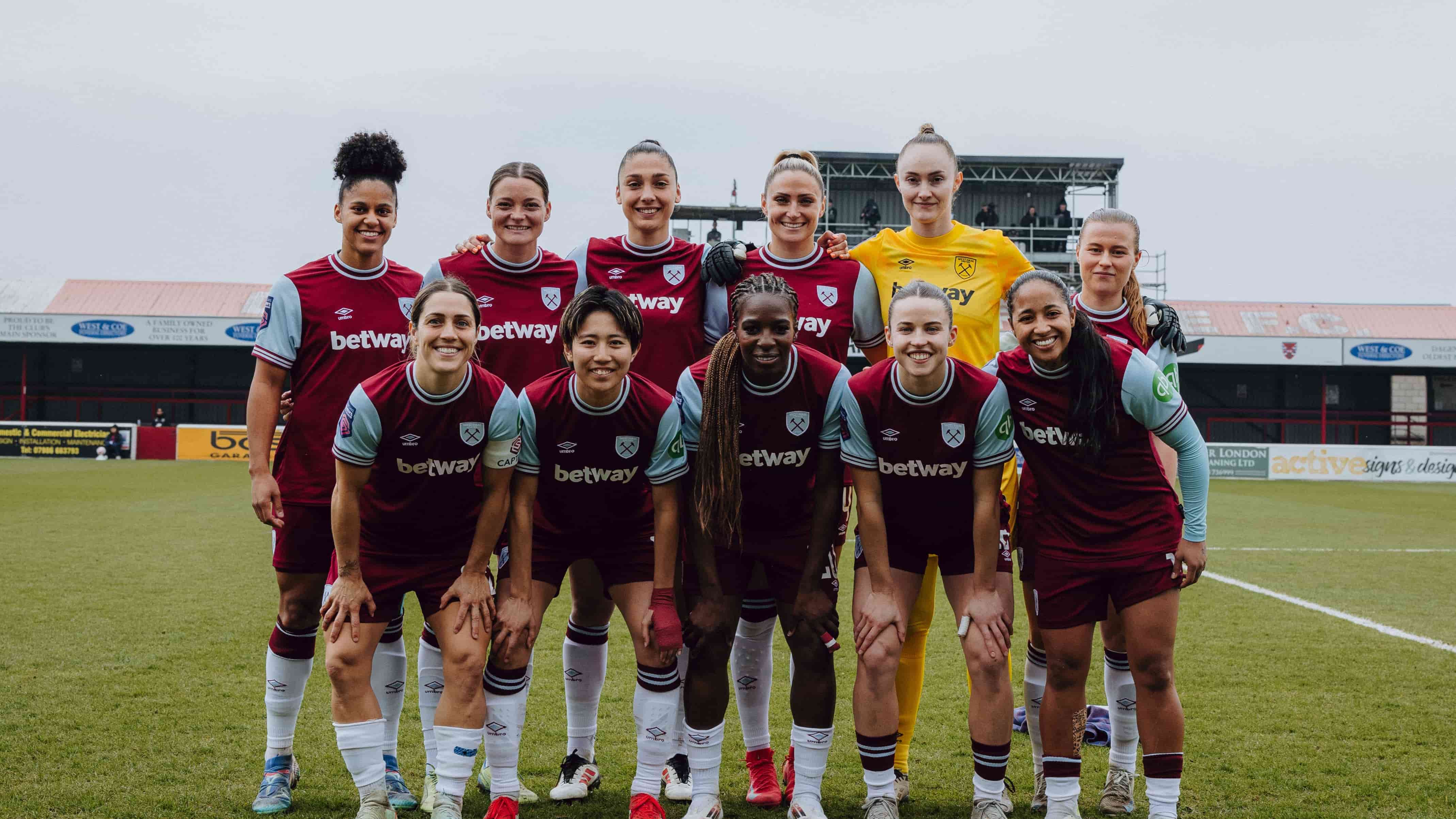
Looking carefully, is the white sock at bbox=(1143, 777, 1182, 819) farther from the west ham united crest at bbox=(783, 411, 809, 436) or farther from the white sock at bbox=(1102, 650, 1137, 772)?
the west ham united crest at bbox=(783, 411, 809, 436)

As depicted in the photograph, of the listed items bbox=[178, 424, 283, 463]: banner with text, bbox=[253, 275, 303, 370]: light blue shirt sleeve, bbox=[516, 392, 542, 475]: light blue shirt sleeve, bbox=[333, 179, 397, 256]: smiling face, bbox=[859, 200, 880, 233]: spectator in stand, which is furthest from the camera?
bbox=[859, 200, 880, 233]: spectator in stand

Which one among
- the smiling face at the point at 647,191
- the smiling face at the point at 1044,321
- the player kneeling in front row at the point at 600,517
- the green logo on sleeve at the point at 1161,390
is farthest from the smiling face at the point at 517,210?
the green logo on sleeve at the point at 1161,390

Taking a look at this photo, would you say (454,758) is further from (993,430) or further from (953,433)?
(993,430)

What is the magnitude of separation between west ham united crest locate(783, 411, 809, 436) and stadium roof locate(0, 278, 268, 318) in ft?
108

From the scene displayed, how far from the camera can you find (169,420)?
33.1 metres

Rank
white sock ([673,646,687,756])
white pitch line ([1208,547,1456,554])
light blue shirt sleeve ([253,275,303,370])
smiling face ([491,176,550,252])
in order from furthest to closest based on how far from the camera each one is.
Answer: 1. white pitch line ([1208,547,1456,554])
2. smiling face ([491,176,550,252])
3. light blue shirt sleeve ([253,275,303,370])
4. white sock ([673,646,687,756])

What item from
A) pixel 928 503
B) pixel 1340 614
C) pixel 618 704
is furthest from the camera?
pixel 1340 614

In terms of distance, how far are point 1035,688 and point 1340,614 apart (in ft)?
15.3

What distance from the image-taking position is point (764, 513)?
11.4ft

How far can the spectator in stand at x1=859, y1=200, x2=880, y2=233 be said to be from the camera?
33594mm

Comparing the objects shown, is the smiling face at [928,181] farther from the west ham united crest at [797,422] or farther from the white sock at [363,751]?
the white sock at [363,751]

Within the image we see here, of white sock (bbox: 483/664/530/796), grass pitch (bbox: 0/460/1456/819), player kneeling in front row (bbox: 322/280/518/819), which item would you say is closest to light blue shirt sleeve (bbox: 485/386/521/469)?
player kneeling in front row (bbox: 322/280/518/819)

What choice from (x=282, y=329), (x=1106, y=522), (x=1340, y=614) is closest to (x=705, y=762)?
(x=1106, y=522)

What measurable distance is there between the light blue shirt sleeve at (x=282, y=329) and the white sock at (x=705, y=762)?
1.93 metres
